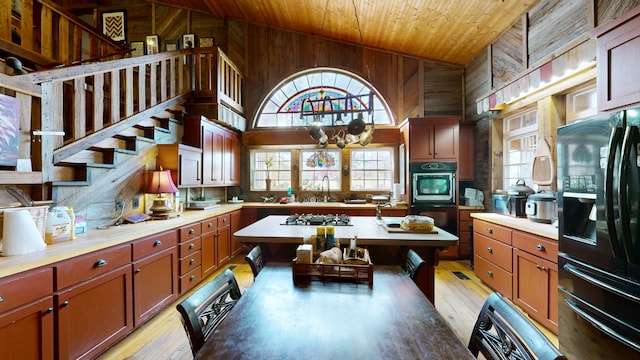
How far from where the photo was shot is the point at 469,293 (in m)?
3.13

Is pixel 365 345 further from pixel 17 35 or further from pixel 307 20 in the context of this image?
pixel 17 35

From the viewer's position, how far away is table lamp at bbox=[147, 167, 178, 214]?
3.03 meters

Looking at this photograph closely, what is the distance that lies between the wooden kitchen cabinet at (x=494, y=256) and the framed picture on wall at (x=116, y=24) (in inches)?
295

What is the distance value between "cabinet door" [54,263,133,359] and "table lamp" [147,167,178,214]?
0.98m

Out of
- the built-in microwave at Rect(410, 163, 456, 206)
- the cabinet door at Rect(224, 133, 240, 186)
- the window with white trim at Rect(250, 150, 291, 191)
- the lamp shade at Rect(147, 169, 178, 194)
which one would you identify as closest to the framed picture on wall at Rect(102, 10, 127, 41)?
the cabinet door at Rect(224, 133, 240, 186)

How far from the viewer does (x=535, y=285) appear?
2398mm

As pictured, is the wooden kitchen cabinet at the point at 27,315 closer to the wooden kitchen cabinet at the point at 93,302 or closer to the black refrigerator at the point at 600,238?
the wooden kitchen cabinet at the point at 93,302

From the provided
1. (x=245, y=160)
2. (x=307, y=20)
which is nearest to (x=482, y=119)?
(x=307, y=20)

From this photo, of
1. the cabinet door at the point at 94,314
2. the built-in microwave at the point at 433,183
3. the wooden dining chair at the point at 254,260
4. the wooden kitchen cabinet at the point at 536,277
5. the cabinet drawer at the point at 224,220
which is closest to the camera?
the wooden dining chair at the point at 254,260

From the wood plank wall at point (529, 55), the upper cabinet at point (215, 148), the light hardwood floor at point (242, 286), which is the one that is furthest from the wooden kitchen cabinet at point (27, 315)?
the wood plank wall at point (529, 55)

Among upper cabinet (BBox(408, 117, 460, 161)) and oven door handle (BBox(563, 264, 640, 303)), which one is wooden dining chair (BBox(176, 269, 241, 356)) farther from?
upper cabinet (BBox(408, 117, 460, 161))

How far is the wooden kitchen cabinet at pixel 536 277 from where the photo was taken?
7.23 feet

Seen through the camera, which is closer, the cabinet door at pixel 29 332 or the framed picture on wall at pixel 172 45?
the cabinet door at pixel 29 332

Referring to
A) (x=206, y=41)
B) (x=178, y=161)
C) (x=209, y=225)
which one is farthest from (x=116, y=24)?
(x=209, y=225)
